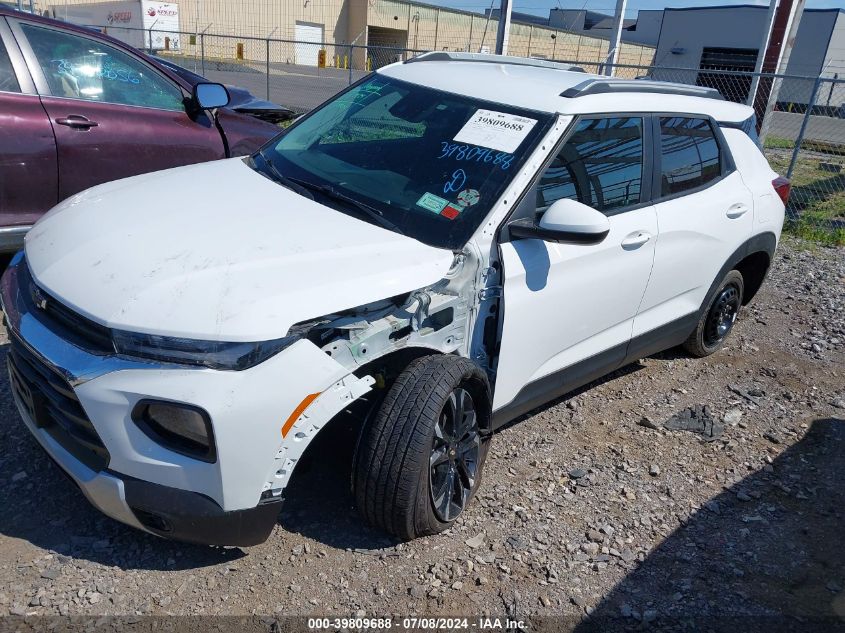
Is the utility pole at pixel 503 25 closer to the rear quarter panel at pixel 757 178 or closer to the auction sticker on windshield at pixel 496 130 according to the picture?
the rear quarter panel at pixel 757 178

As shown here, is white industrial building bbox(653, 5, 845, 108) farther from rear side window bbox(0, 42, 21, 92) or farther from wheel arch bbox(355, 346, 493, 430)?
wheel arch bbox(355, 346, 493, 430)

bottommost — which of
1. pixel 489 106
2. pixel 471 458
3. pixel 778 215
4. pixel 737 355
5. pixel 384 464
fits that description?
pixel 737 355

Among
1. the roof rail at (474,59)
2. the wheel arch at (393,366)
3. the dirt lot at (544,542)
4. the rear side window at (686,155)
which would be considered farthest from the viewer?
the roof rail at (474,59)

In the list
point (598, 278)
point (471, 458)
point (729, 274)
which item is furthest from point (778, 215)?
point (471, 458)

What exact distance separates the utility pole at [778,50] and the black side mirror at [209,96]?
26.9 ft

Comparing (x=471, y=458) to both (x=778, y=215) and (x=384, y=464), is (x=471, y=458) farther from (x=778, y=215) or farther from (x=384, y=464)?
(x=778, y=215)

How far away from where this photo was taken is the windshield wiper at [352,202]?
3.01 m

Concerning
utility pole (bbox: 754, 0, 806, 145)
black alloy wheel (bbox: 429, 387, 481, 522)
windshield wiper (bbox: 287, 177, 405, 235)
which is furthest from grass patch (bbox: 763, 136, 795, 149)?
black alloy wheel (bbox: 429, 387, 481, 522)

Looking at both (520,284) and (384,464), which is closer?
(384,464)

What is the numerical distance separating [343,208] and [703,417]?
2.62m

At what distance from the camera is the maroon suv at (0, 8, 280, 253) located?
14.2ft

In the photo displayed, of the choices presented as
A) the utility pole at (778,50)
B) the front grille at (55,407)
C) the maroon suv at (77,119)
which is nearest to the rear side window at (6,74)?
the maroon suv at (77,119)

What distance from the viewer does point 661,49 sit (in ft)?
129

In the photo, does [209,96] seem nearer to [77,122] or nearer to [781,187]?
[77,122]
